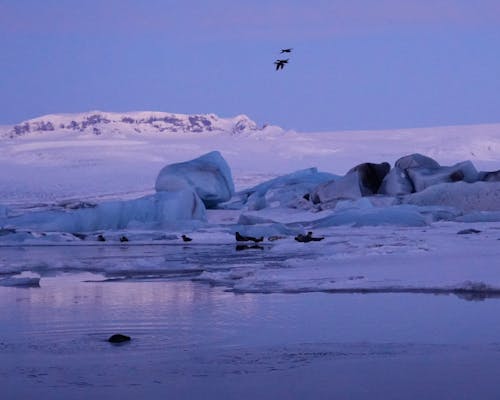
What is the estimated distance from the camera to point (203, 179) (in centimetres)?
1941

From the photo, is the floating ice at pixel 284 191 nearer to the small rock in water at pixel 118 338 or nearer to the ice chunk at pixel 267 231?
the ice chunk at pixel 267 231

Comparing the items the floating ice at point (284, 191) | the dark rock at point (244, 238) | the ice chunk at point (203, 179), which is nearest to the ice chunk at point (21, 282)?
the dark rock at point (244, 238)

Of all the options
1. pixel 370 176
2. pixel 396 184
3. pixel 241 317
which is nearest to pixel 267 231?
pixel 396 184

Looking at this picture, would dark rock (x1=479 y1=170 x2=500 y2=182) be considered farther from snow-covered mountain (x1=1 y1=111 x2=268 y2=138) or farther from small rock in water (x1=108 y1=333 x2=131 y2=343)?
snow-covered mountain (x1=1 y1=111 x2=268 y2=138)

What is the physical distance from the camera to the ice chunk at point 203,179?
62.3 ft

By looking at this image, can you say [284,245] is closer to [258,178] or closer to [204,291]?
[204,291]

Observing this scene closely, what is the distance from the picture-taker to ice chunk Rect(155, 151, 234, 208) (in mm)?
18984

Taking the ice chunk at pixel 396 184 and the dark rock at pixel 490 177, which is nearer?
the dark rock at pixel 490 177

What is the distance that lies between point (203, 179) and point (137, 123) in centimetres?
7145

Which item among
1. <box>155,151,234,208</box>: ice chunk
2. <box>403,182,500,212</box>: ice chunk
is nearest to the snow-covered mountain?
<box>155,151,234,208</box>: ice chunk

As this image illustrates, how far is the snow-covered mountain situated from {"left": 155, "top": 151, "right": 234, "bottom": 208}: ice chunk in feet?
205

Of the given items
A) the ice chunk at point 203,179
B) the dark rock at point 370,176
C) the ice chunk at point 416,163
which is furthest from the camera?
the ice chunk at point 416,163

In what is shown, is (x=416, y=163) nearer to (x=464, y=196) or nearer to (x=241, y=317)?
(x=464, y=196)

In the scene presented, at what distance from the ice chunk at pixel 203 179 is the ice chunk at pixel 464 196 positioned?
4.11 meters
